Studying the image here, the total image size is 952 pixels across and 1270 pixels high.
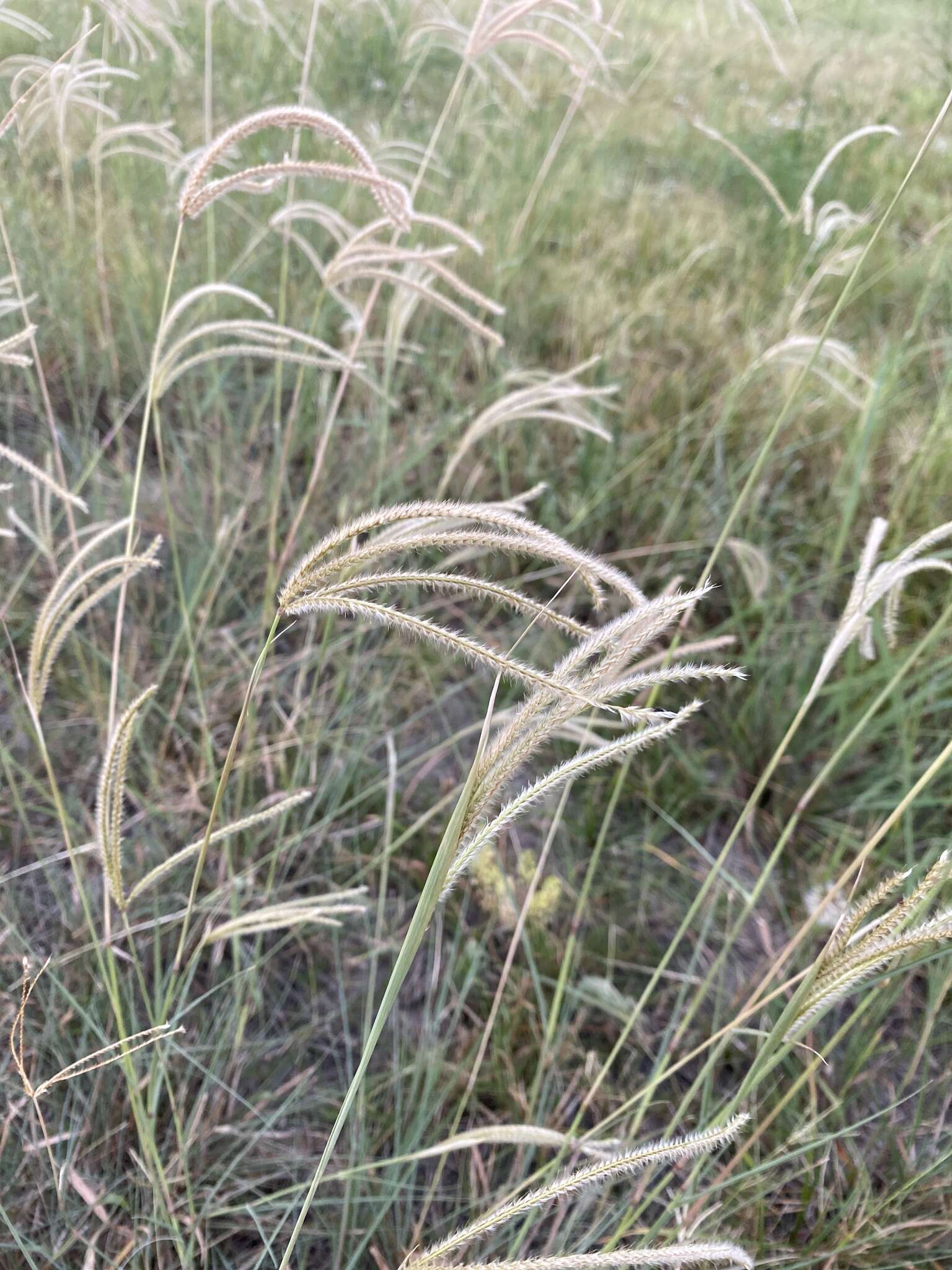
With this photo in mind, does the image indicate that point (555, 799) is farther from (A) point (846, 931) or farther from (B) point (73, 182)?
(B) point (73, 182)

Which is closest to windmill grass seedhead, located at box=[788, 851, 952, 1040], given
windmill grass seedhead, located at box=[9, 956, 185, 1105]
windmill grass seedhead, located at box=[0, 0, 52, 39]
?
windmill grass seedhead, located at box=[9, 956, 185, 1105]

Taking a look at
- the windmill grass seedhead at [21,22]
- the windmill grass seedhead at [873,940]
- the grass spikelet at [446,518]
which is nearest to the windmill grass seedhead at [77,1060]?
the grass spikelet at [446,518]

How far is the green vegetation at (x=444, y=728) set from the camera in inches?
34.3

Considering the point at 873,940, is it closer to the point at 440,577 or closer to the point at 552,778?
the point at 552,778

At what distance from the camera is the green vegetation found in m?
0.87

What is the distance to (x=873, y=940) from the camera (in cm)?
60

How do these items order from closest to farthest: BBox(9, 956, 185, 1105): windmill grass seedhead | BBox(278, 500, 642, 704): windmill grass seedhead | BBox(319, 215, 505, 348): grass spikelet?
1. BBox(278, 500, 642, 704): windmill grass seedhead
2. BBox(9, 956, 185, 1105): windmill grass seedhead
3. BBox(319, 215, 505, 348): grass spikelet

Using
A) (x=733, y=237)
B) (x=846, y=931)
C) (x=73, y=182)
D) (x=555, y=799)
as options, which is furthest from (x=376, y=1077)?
(x=733, y=237)

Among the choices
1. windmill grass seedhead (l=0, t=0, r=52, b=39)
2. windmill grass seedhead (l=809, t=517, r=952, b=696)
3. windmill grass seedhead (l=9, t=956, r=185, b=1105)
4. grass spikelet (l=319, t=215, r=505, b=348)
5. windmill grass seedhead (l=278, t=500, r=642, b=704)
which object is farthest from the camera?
windmill grass seedhead (l=0, t=0, r=52, b=39)

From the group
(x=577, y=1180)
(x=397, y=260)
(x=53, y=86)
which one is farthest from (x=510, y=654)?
(x=53, y=86)

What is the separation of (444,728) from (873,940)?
125 centimetres

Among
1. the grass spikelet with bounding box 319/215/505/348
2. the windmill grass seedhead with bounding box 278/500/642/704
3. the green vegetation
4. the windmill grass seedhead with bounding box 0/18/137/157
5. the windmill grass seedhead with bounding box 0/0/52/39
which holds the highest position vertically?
the windmill grass seedhead with bounding box 0/0/52/39

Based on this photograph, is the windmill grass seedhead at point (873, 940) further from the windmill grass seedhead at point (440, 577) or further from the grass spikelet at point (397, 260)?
the grass spikelet at point (397, 260)

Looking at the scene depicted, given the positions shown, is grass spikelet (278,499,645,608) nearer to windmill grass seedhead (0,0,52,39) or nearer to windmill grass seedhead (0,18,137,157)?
windmill grass seedhead (0,18,137,157)
